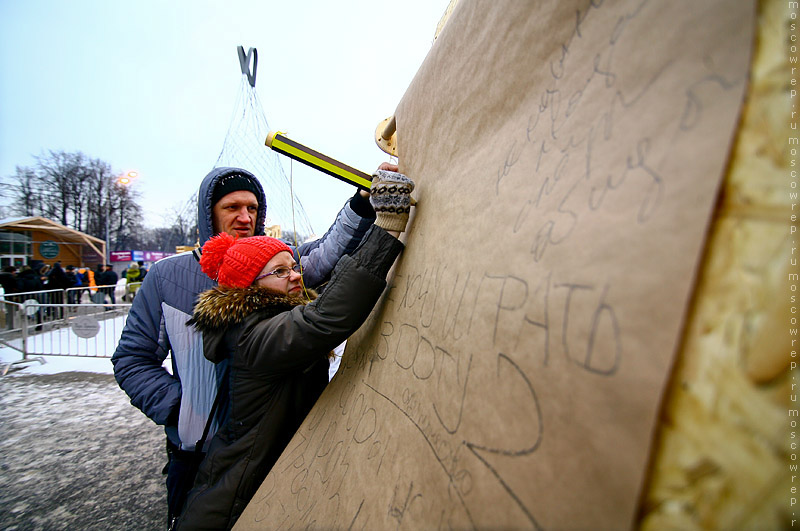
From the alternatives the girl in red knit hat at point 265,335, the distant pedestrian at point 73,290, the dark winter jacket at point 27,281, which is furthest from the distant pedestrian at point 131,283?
the girl in red knit hat at point 265,335

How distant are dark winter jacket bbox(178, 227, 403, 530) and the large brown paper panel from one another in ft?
0.49

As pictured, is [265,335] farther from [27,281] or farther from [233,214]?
[27,281]

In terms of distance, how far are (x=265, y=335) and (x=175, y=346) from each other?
75 centimetres

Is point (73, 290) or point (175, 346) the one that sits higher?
point (175, 346)

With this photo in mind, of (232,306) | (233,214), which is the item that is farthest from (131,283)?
(232,306)

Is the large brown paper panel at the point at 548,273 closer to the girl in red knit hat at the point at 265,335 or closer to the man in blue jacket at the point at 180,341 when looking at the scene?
the girl in red knit hat at the point at 265,335

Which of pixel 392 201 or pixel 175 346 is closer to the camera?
pixel 392 201

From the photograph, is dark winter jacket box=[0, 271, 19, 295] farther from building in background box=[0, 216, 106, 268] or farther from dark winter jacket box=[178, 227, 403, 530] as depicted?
dark winter jacket box=[178, 227, 403, 530]

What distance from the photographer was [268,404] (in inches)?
51.3

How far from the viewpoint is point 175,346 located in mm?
1609

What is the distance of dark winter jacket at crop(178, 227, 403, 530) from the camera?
3.48 feet

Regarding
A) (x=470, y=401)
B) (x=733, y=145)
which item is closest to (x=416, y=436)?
(x=470, y=401)

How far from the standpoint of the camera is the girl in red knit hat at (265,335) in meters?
1.06

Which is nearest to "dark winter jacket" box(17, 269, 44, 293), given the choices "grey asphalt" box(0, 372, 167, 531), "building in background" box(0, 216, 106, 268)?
"grey asphalt" box(0, 372, 167, 531)
